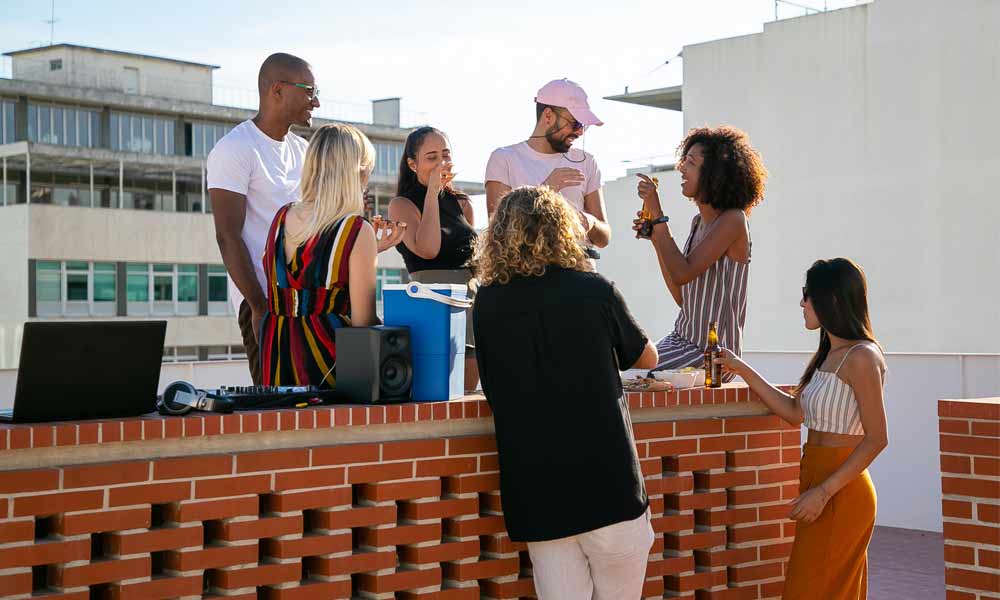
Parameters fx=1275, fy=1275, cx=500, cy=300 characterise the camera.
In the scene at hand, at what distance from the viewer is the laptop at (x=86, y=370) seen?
13.2ft

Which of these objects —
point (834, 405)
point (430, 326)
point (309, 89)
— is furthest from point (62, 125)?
point (834, 405)

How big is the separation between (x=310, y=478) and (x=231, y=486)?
1.00 feet

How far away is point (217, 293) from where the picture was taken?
228 ft

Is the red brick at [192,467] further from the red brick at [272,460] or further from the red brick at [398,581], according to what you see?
the red brick at [398,581]

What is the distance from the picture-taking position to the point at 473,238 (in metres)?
6.18

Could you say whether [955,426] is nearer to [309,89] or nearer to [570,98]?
[570,98]

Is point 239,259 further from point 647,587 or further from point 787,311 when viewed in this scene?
point 787,311

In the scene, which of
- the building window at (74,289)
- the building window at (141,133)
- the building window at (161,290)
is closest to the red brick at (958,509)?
the building window at (74,289)

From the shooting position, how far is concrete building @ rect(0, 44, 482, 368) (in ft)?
207

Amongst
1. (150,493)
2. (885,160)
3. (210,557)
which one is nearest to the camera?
(150,493)

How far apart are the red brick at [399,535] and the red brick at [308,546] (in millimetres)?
120

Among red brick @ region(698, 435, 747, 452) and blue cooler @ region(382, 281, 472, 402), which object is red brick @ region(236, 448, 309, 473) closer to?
blue cooler @ region(382, 281, 472, 402)

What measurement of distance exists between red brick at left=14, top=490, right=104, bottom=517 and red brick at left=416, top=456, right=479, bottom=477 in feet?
4.10

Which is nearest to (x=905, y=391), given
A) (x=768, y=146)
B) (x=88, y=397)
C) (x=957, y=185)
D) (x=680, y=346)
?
(x=680, y=346)
